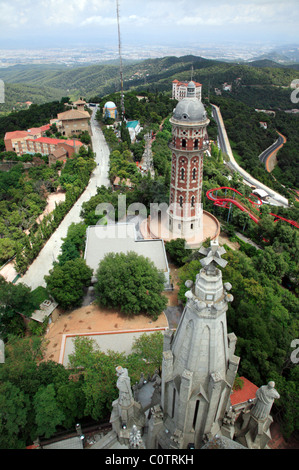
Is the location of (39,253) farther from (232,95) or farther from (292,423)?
(232,95)

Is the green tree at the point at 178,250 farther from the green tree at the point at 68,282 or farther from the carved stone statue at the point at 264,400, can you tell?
the carved stone statue at the point at 264,400

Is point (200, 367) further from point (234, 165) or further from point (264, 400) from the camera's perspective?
point (234, 165)

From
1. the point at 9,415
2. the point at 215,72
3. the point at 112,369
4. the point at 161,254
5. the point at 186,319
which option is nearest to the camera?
the point at 186,319

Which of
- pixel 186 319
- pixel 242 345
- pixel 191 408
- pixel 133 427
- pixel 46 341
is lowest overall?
pixel 46 341

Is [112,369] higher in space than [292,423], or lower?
higher

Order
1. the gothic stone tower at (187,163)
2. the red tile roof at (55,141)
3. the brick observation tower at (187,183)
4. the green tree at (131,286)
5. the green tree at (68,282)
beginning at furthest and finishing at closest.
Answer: the red tile roof at (55,141) < the brick observation tower at (187,183) < the gothic stone tower at (187,163) < the green tree at (68,282) < the green tree at (131,286)

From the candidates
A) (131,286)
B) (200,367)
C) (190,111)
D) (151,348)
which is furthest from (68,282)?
(200,367)

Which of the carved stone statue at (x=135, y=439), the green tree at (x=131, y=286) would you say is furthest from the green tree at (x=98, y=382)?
the carved stone statue at (x=135, y=439)

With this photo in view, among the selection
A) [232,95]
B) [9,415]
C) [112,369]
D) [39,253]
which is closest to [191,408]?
[112,369]
